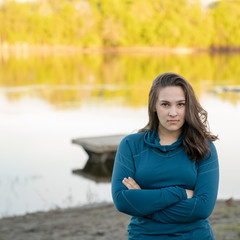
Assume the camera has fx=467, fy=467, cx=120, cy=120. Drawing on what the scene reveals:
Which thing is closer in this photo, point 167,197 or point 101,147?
point 167,197

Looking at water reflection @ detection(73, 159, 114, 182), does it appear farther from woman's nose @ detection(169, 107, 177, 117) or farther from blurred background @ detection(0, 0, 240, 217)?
woman's nose @ detection(169, 107, 177, 117)

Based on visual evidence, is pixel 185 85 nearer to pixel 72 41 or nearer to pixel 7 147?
Result: pixel 7 147

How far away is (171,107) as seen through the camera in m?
2.10

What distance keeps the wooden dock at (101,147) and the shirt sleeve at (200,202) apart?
7.24 m

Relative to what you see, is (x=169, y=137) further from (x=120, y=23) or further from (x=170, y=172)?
(x=120, y=23)

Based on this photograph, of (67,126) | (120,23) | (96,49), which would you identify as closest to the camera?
(67,126)

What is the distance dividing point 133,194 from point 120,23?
3759 inches

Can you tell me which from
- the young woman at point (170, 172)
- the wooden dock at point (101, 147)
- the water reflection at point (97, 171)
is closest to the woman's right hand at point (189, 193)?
the young woman at point (170, 172)

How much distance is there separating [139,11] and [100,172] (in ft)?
297

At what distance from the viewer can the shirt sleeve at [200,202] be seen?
2.05m

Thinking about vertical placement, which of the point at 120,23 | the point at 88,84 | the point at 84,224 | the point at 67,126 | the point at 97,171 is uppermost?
the point at 120,23

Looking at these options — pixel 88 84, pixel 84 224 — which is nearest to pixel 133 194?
pixel 84 224

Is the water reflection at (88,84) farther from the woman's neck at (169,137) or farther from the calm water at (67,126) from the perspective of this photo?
the woman's neck at (169,137)

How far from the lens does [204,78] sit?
33.9 m
